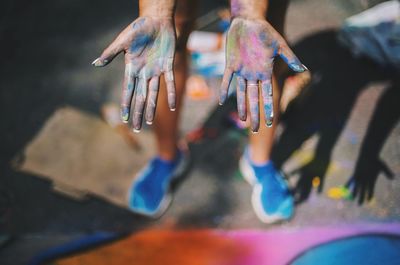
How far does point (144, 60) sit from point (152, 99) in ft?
0.45

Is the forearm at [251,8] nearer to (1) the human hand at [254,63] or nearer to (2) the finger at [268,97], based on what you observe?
(1) the human hand at [254,63]

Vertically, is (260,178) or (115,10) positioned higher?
(115,10)

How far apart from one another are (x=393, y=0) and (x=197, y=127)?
1464 mm

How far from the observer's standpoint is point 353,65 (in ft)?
8.16

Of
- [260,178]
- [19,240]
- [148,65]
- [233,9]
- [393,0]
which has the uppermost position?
[233,9]

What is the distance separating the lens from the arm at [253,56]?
1285mm

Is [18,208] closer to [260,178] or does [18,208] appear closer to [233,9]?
[260,178]

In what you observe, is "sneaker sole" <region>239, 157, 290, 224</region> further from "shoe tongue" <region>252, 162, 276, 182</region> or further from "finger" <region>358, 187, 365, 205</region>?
"finger" <region>358, 187, 365, 205</region>

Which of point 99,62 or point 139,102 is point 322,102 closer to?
point 139,102

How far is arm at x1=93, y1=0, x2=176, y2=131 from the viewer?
1.32 metres

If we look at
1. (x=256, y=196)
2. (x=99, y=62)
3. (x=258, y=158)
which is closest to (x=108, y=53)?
(x=99, y=62)

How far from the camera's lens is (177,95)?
5.95 ft

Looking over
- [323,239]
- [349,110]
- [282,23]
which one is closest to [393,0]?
[349,110]

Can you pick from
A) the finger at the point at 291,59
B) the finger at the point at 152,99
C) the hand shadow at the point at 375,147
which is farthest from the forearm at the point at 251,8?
the hand shadow at the point at 375,147
